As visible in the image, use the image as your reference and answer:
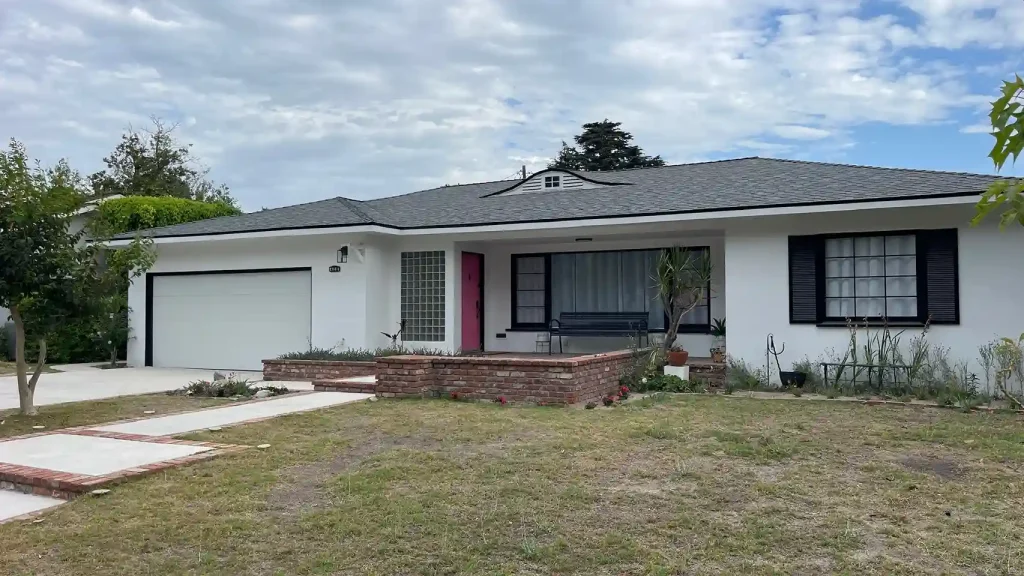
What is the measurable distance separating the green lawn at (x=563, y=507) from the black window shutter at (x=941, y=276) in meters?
3.43

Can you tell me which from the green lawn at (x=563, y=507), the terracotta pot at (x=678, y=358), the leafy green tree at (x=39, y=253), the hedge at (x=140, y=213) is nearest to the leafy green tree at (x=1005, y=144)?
the green lawn at (x=563, y=507)

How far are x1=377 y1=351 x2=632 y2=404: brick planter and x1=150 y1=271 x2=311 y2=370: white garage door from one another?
5.52 meters

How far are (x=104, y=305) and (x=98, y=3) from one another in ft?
18.3

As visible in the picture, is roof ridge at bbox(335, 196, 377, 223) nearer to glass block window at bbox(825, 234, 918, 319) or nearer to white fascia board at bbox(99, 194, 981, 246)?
white fascia board at bbox(99, 194, 981, 246)

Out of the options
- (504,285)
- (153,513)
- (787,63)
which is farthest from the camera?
(504,285)

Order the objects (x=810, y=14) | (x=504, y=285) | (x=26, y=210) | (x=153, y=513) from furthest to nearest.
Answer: (x=504, y=285), (x=810, y=14), (x=26, y=210), (x=153, y=513)

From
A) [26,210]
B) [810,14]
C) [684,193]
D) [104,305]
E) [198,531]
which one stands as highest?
[810,14]

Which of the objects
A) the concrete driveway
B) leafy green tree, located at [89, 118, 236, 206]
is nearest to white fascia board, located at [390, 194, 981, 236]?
the concrete driveway

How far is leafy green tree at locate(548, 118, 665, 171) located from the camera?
45.8 m

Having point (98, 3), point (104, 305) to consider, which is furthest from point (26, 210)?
point (98, 3)

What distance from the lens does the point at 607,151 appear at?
4619 centimetres

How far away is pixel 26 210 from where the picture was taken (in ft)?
29.8

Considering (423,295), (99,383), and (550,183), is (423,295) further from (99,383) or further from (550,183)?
(99,383)

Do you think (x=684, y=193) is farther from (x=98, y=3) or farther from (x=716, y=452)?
(x=98, y=3)
